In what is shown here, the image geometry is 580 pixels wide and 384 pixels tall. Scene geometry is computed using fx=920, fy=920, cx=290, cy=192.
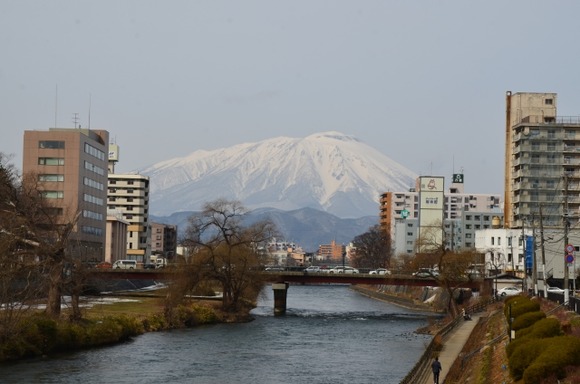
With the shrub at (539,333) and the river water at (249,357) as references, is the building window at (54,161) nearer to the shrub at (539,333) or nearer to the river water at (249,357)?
the river water at (249,357)

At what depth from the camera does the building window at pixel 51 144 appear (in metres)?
161

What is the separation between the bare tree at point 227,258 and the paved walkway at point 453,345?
1339 inches

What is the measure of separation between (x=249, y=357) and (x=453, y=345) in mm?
16111

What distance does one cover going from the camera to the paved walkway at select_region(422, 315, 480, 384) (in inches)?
2088

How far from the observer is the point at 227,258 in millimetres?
116875

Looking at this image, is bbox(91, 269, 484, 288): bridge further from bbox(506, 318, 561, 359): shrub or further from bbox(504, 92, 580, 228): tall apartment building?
bbox(506, 318, 561, 359): shrub

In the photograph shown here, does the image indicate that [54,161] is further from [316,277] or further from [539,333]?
[539,333]

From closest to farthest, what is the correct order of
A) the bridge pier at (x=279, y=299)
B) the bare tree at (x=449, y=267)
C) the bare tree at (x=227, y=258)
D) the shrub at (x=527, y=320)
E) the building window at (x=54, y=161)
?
1. the shrub at (x=527, y=320)
2. the bare tree at (x=449, y=267)
3. the bare tree at (x=227, y=258)
4. the bridge pier at (x=279, y=299)
5. the building window at (x=54, y=161)

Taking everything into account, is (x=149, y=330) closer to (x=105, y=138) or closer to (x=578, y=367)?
(x=578, y=367)

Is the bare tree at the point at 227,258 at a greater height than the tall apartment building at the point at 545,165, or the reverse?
the tall apartment building at the point at 545,165

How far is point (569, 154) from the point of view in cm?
17888

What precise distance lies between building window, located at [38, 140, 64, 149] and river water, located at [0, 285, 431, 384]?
222 ft

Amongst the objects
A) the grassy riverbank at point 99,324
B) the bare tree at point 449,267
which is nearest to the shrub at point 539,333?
the grassy riverbank at point 99,324

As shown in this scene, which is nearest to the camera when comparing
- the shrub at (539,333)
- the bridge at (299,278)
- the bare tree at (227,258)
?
the shrub at (539,333)
